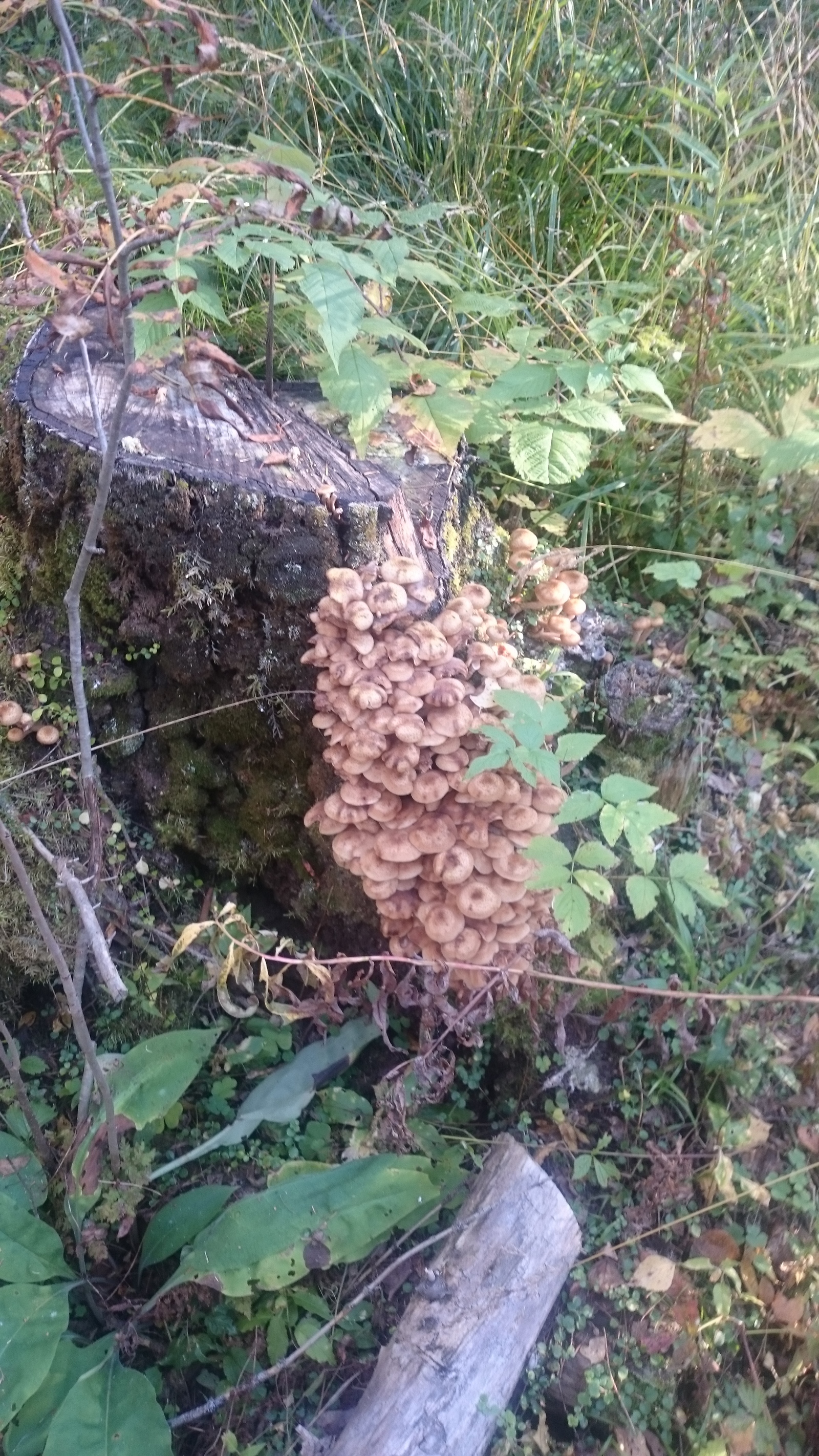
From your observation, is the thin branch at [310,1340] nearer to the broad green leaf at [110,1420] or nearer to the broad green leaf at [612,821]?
the broad green leaf at [110,1420]

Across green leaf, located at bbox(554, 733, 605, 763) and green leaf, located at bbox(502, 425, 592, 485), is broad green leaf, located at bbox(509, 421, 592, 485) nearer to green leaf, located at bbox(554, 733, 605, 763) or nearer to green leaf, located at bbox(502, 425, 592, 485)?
green leaf, located at bbox(502, 425, 592, 485)

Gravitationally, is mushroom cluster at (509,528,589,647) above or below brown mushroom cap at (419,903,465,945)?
above

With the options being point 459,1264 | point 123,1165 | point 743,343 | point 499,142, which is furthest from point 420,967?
point 499,142

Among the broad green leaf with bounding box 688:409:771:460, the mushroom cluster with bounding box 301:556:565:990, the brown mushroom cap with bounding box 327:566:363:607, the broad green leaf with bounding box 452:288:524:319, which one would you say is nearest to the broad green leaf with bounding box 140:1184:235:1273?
the mushroom cluster with bounding box 301:556:565:990


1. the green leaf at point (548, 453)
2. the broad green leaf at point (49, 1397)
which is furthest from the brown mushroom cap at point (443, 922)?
the green leaf at point (548, 453)

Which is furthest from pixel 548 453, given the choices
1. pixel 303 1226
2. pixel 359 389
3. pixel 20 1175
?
pixel 20 1175

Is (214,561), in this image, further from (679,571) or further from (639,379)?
(679,571)

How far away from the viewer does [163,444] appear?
264 centimetres

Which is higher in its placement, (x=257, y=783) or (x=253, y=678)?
(x=253, y=678)

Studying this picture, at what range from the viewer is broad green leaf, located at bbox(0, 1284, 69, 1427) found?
1936 millimetres

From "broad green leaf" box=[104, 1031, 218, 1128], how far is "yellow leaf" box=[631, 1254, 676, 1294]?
1275 mm

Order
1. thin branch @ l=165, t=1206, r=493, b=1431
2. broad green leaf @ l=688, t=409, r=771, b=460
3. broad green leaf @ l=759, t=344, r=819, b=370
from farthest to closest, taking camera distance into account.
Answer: broad green leaf @ l=688, t=409, r=771, b=460 < broad green leaf @ l=759, t=344, r=819, b=370 < thin branch @ l=165, t=1206, r=493, b=1431

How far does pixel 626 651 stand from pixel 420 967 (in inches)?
62.8

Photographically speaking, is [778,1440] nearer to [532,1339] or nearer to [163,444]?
[532,1339]
